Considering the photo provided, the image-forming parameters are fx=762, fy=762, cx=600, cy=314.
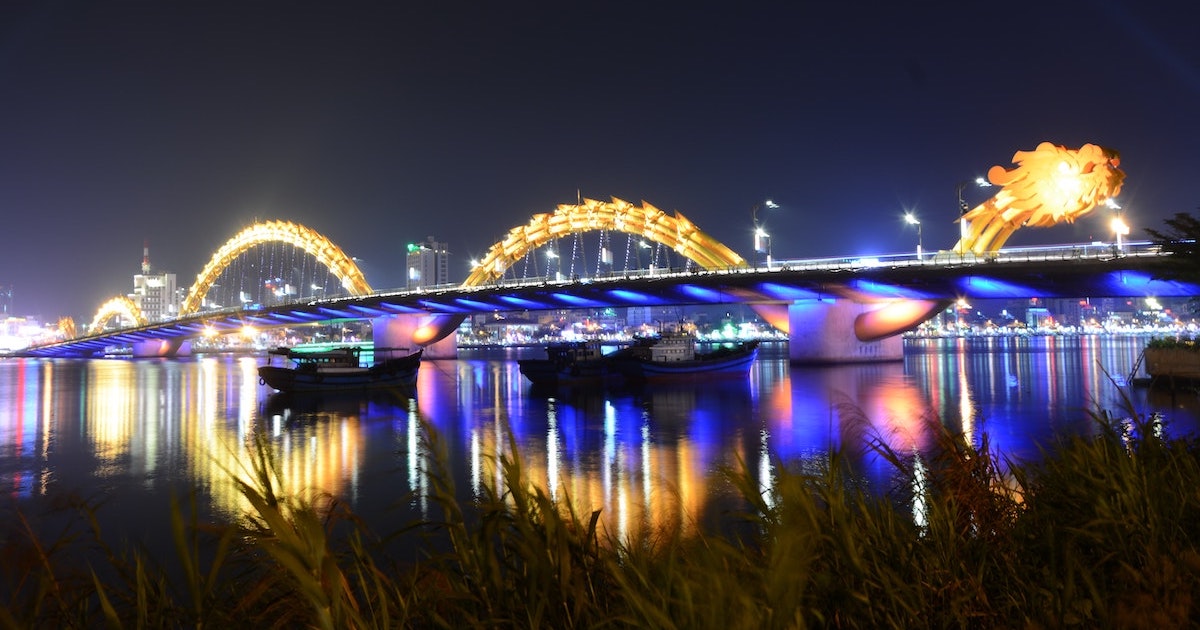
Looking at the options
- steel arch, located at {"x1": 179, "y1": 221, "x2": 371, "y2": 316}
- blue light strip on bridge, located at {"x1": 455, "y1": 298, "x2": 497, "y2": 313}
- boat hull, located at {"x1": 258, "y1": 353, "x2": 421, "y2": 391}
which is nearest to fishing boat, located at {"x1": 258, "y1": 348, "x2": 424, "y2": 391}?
boat hull, located at {"x1": 258, "y1": 353, "x2": 421, "y2": 391}

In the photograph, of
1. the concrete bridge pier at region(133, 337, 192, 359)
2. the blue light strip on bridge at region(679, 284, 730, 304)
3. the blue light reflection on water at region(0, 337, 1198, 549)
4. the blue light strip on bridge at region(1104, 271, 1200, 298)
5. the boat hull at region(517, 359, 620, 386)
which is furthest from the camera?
the concrete bridge pier at region(133, 337, 192, 359)

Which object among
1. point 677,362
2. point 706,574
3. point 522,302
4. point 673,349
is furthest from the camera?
point 522,302

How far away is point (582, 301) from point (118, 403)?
41.6m

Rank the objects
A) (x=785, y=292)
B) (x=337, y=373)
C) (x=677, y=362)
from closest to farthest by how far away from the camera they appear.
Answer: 1. (x=337, y=373)
2. (x=677, y=362)
3. (x=785, y=292)

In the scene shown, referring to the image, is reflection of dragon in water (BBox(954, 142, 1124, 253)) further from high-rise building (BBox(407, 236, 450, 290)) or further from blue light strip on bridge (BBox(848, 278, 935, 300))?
high-rise building (BBox(407, 236, 450, 290))

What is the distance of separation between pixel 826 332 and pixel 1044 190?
1917cm

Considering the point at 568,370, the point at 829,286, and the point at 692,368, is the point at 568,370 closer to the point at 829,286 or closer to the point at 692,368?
the point at 692,368

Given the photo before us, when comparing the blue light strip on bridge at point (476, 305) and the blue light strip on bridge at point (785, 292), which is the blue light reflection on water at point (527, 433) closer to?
the blue light strip on bridge at point (785, 292)

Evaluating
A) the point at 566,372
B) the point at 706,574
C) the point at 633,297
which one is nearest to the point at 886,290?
the point at 633,297

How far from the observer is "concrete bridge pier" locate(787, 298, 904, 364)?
6378 cm

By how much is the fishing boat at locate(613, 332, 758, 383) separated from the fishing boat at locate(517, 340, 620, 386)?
3.18 ft

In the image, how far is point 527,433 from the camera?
2539 cm

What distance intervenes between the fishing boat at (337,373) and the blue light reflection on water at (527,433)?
1911mm

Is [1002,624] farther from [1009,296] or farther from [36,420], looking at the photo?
[1009,296]
